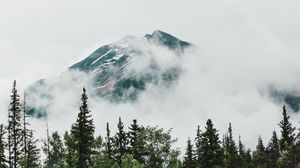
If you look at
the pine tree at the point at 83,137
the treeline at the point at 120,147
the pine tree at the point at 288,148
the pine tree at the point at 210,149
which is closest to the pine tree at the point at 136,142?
the treeline at the point at 120,147

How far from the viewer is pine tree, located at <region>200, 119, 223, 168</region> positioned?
5716cm

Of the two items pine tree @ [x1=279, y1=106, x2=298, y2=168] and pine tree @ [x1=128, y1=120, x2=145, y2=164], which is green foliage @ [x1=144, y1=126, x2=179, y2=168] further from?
pine tree @ [x1=279, y1=106, x2=298, y2=168]

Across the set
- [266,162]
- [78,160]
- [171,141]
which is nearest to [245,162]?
[266,162]

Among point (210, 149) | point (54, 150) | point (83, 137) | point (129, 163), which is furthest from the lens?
point (54, 150)

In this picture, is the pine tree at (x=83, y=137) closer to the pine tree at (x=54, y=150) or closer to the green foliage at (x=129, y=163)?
the green foliage at (x=129, y=163)

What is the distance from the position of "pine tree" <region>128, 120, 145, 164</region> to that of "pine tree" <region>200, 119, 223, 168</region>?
11731 millimetres

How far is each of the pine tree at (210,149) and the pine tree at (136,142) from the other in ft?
38.5

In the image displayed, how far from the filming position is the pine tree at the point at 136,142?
220 ft

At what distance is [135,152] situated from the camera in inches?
2640

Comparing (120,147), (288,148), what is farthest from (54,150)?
(288,148)

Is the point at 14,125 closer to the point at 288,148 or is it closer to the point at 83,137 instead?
the point at 83,137

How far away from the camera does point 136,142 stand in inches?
2638

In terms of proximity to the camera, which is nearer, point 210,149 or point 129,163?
point 210,149

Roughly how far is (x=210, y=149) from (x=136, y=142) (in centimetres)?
1276
